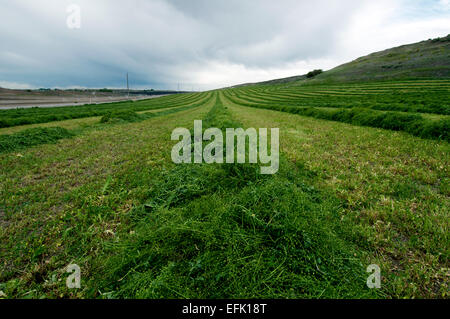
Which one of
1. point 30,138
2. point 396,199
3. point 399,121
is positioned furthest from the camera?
point 399,121

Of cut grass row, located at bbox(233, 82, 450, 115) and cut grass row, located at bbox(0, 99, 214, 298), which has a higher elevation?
cut grass row, located at bbox(233, 82, 450, 115)

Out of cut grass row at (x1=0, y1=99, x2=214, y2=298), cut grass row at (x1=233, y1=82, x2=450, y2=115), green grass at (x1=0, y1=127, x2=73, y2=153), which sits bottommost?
cut grass row at (x1=0, y1=99, x2=214, y2=298)

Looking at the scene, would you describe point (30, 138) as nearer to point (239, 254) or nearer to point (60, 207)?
point (60, 207)

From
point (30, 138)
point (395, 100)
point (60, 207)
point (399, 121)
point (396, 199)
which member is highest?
point (395, 100)

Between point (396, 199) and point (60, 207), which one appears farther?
point (60, 207)

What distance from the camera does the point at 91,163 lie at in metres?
6.52

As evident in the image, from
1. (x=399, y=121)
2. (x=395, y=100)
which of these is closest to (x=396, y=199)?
(x=399, y=121)

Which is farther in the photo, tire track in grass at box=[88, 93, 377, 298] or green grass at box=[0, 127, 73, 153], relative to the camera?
green grass at box=[0, 127, 73, 153]

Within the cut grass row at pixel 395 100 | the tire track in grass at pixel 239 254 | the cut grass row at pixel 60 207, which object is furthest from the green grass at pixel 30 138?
the cut grass row at pixel 395 100

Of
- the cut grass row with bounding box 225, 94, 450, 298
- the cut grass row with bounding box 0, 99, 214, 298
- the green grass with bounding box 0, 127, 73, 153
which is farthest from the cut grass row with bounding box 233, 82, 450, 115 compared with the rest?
the green grass with bounding box 0, 127, 73, 153

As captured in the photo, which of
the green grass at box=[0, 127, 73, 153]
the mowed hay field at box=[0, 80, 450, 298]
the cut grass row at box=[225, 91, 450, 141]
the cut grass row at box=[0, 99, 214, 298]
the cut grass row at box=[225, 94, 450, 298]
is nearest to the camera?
the mowed hay field at box=[0, 80, 450, 298]

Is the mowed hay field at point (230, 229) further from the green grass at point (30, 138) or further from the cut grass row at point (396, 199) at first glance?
the green grass at point (30, 138)

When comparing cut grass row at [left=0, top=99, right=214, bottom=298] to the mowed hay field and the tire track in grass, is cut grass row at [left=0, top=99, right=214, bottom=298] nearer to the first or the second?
the mowed hay field
